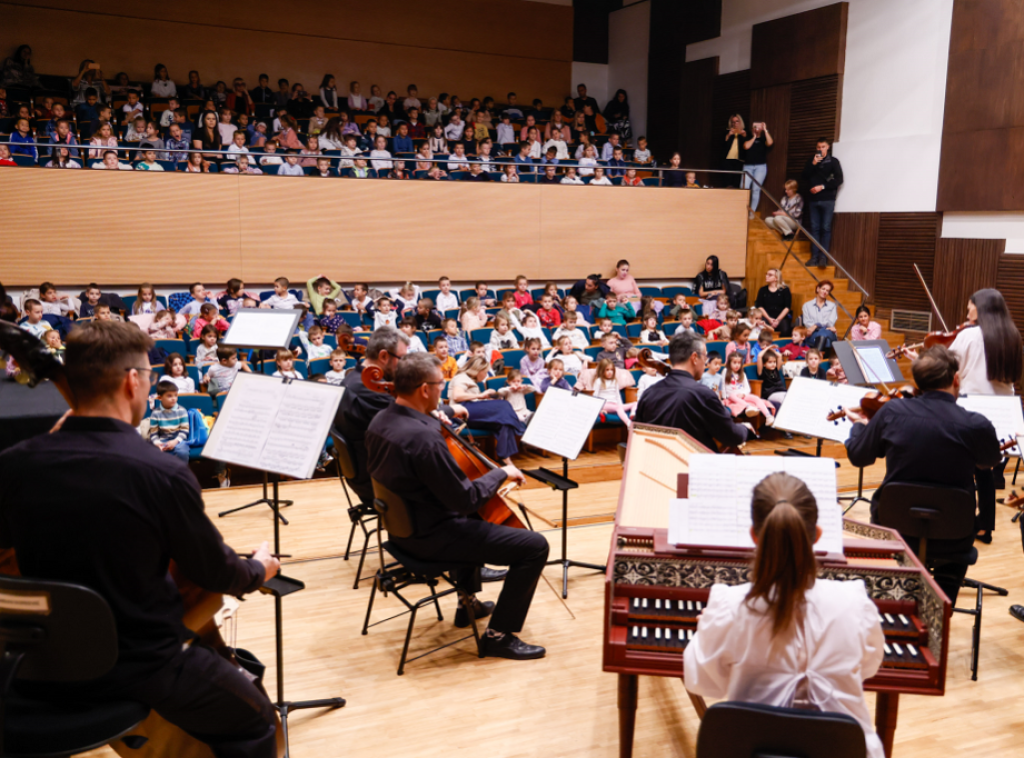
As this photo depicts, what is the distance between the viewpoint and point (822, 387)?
5230 millimetres

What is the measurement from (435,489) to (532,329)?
257 inches

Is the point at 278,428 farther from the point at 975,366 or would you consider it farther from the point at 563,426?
the point at 975,366

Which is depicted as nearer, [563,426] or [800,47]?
[563,426]

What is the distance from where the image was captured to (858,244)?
38.4 feet

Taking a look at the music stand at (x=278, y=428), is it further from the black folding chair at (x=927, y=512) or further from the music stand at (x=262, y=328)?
the black folding chair at (x=927, y=512)

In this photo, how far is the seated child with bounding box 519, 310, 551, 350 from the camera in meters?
9.72

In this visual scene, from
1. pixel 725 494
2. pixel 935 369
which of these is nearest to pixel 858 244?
pixel 935 369

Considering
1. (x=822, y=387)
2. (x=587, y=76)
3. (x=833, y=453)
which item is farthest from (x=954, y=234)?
(x=587, y=76)

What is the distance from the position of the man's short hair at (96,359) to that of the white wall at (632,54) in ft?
48.4

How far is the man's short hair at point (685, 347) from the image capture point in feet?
14.0

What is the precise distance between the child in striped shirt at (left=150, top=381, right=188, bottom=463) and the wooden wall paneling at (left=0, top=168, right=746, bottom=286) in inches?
159

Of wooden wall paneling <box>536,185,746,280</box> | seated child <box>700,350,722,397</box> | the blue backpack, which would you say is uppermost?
wooden wall paneling <box>536,185,746,280</box>

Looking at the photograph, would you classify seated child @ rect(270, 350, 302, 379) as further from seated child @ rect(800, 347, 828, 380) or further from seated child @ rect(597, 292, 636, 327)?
seated child @ rect(800, 347, 828, 380)

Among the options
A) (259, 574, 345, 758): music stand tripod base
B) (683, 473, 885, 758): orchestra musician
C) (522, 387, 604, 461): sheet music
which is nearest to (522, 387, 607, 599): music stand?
(522, 387, 604, 461): sheet music
